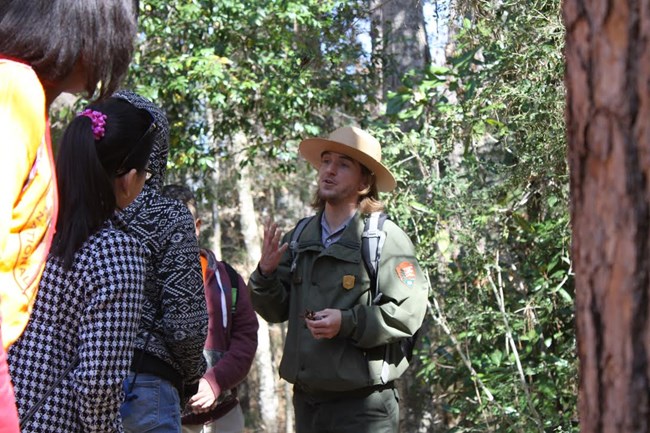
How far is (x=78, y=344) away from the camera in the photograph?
2828 millimetres

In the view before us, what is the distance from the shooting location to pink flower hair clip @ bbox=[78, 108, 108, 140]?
10.3 ft

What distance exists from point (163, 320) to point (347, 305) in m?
1.61

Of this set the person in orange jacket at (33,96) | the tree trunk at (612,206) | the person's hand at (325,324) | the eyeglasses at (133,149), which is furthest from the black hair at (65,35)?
the person's hand at (325,324)

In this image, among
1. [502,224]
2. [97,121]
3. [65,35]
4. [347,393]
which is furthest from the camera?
[502,224]

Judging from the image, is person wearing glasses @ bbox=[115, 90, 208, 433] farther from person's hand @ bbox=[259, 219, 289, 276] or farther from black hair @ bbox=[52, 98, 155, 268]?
person's hand @ bbox=[259, 219, 289, 276]

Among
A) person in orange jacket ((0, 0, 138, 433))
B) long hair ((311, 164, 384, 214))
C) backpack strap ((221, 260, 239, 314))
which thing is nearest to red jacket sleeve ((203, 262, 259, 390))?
backpack strap ((221, 260, 239, 314))

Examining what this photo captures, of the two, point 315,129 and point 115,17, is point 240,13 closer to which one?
point 315,129

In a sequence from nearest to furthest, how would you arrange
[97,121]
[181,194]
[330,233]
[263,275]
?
1. [97,121]
2. [263,275]
3. [330,233]
4. [181,194]

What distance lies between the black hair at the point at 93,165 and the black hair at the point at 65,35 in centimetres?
65

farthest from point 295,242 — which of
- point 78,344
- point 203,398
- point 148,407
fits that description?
point 78,344

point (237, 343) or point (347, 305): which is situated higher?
point (347, 305)

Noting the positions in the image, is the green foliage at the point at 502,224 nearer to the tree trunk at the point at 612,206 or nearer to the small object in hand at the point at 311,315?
the small object in hand at the point at 311,315

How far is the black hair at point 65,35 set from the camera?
2.11m

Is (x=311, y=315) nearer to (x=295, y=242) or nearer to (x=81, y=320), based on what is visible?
(x=295, y=242)
